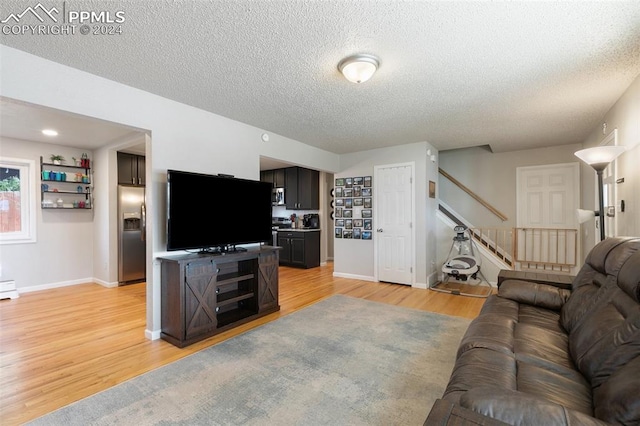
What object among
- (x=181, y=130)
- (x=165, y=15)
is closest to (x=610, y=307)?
(x=165, y=15)

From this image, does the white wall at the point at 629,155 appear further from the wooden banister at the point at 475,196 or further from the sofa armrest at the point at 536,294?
the wooden banister at the point at 475,196

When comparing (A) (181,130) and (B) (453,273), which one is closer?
(A) (181,130)

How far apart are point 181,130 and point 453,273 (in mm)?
4464

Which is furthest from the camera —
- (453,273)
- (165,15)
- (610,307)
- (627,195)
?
(453,273)

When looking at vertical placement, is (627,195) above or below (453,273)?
above

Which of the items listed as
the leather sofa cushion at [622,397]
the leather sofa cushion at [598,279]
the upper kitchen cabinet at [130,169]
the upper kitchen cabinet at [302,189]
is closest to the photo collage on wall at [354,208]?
the upper kitchen cabinet at [302,189]

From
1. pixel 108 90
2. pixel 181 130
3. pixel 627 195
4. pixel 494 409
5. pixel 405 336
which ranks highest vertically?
pixel 108 90

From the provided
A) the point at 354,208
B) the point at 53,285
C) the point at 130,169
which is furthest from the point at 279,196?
the point at 53,285

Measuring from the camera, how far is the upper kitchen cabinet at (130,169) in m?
5.12

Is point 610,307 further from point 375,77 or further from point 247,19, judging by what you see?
point 247,19

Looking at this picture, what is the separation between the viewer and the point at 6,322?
10.8 ft

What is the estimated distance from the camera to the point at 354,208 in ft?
18.4

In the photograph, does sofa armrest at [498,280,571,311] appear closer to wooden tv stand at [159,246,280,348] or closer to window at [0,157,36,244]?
wooden tv stand at [159,246,280,348]

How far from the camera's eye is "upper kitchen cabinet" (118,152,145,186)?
16.8 ft
